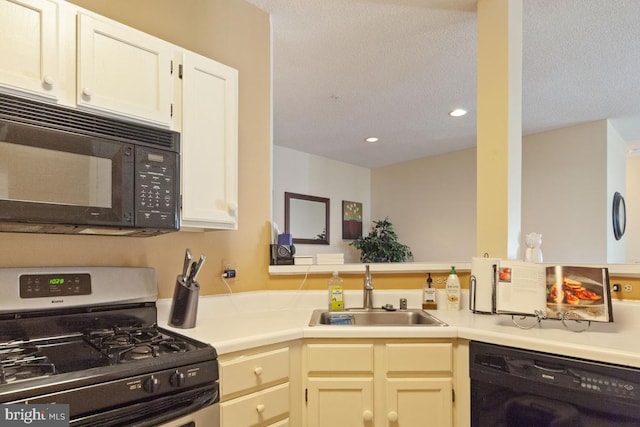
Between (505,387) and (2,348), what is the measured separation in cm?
180

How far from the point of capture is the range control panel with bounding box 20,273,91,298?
1.46 m

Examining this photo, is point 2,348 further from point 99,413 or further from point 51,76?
point 51,76

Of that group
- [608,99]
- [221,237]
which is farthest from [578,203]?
[221,237]

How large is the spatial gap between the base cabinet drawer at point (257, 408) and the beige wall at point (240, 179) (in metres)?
0.68

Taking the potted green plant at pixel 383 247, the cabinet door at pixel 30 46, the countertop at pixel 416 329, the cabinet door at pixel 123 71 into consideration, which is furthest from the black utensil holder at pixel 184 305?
the potted green plant at pixel 383 247

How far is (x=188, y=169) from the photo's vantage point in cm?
173

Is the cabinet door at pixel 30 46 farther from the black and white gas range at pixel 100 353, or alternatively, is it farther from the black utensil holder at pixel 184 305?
the black utensil holder at pixel 184 305

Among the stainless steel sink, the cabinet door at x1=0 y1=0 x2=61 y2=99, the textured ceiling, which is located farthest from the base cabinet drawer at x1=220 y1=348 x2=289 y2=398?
the textured ceiling

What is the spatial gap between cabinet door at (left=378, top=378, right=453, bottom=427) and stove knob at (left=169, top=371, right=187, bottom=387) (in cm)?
86

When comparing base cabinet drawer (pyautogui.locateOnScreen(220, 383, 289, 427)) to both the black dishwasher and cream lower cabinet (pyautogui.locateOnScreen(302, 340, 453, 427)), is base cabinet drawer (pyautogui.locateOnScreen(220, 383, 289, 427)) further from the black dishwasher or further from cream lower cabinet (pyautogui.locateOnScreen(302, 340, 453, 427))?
the black dishwasher

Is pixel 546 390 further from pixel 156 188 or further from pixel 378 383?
pixel 156 188

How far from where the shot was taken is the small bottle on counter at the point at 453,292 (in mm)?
2178

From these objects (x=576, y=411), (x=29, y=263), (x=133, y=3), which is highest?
(x=133, y=3)

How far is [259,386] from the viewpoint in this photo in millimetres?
1562
